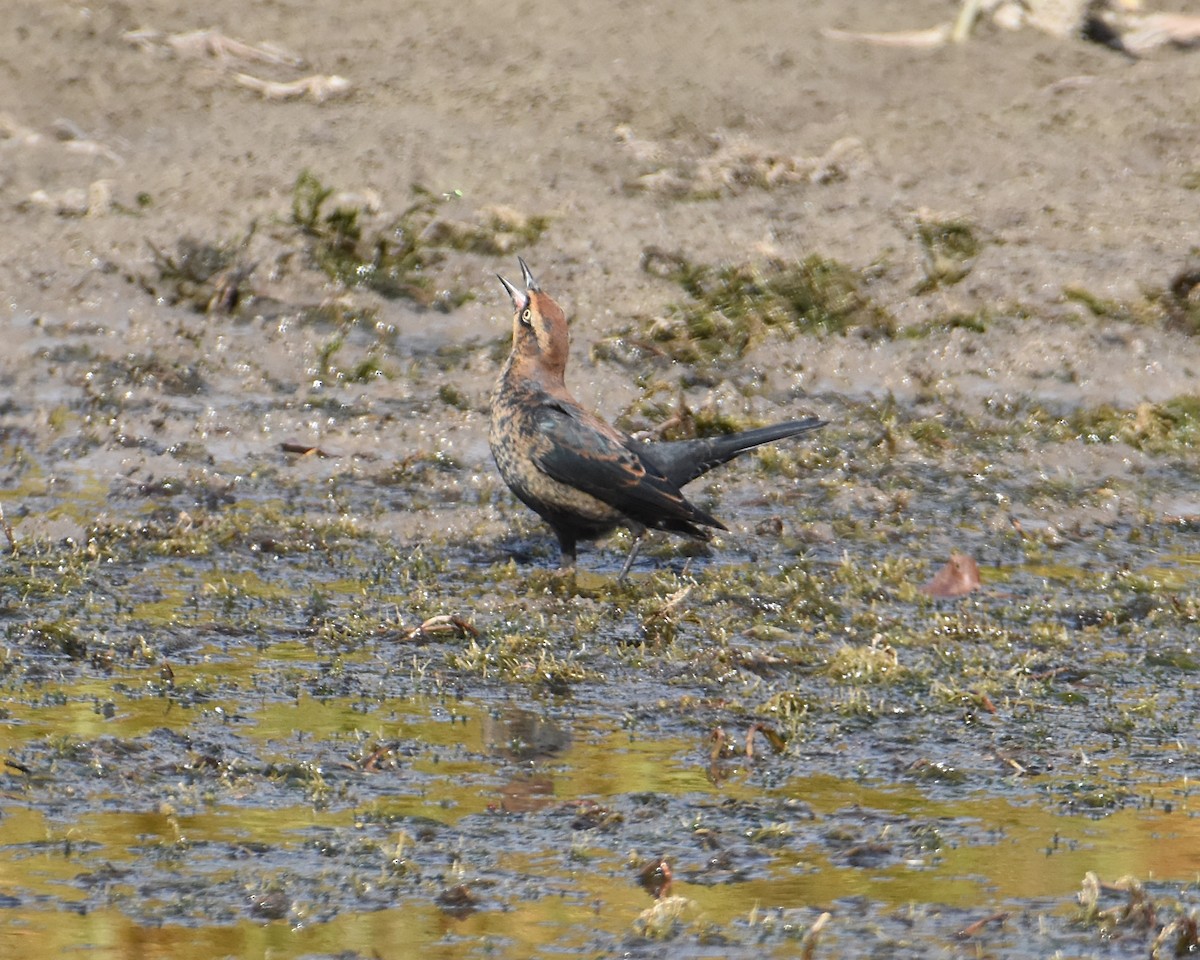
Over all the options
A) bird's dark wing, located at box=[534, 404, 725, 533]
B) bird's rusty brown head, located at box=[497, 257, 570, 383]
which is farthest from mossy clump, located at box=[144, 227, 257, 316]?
bird's dark wing, located at box=[534, 404, 725, 533]

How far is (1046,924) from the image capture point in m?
4.07

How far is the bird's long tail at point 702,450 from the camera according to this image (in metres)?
7.59

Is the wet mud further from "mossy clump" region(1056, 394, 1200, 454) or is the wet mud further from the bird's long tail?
the bird's long tail

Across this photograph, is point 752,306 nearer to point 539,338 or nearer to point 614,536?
point 614,536

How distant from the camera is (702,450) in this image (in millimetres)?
7637

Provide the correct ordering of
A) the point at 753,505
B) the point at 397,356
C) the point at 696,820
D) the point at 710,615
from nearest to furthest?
the point at 696,820 → the point at 710,615 → the point at 753,505 → the point at 397,356

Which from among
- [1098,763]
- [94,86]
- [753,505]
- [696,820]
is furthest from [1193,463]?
[94,86]

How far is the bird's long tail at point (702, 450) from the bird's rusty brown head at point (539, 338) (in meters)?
0.53

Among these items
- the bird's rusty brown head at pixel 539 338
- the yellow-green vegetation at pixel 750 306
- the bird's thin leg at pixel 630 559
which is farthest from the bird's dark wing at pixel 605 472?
the yellow-green vegetation at pixel 750 306

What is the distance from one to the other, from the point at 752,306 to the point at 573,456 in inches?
121

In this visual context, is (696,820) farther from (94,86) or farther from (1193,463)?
(94,86)

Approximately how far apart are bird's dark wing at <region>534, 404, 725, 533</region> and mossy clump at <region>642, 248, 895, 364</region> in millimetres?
2406

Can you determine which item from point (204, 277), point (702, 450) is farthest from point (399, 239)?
point (702, 450)

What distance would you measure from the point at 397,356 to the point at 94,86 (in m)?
3.80
